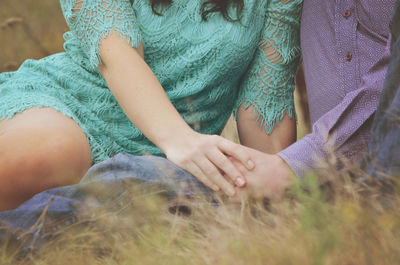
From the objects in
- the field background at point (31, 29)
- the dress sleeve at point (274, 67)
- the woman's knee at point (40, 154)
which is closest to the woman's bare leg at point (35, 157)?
the woman's knee at point (40, 154)

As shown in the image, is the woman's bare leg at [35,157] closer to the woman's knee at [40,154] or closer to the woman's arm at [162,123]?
the woman's knee at [40,154]

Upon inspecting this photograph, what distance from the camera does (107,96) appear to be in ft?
5.36

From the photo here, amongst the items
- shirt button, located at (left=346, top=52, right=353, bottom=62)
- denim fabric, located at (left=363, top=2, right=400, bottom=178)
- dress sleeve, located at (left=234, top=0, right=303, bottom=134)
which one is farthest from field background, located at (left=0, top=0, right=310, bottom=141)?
denim fabric, located at (left=363, top=2, right=400, bottom=178)

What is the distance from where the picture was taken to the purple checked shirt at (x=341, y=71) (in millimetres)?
1271

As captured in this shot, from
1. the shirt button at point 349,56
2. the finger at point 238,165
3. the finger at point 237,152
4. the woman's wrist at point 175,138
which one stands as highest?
the shirt button at point 349,56

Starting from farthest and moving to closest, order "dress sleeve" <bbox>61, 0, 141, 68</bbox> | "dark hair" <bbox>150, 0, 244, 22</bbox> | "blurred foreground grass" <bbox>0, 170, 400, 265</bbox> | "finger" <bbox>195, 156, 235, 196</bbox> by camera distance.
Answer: "dark hair" <bbox>150, 0, 244, 22</bbox> < "dress sleeve" <bbox>61, 0, 141, 68</bbox> < "finger" <bbox>195, 156, 235, 196</bbox> < "blurred foreground grass" <bbox>0, 170, 400, 265</bbox>

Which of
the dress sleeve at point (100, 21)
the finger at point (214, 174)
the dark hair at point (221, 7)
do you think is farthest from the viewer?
the dark hair at point (221, 7)

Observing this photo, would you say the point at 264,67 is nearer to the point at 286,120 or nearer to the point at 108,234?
the point at 286,120

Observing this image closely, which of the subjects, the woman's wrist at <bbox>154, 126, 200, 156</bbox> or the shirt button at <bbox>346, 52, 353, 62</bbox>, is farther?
the shirt button at <bbox>346, 52, 353, 62</bbox>

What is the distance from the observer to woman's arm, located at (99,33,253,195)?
120cm

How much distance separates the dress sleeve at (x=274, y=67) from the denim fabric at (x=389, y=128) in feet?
1.76

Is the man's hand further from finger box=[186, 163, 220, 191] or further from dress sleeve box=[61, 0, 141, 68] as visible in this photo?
dress sleeve box=[61, 0, 141, 68]

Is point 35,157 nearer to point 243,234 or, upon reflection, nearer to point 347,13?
point 243,234

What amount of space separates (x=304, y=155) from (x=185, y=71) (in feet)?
1.69
